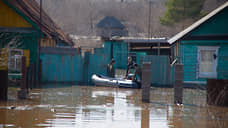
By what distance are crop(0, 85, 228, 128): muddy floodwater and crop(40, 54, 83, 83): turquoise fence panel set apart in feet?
24.0

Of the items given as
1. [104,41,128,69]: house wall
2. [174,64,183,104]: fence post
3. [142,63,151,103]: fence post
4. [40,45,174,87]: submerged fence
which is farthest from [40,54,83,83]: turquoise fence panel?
[104,41,128,69]: house wall

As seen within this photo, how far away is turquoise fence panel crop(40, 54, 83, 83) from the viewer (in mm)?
23531

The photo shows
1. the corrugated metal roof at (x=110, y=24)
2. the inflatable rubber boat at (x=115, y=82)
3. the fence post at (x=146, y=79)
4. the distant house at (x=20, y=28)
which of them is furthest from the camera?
the corrugated metal roof at (x=110, y=24)

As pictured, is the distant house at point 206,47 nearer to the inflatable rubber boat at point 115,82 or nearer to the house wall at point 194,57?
the house wall at point 194,57

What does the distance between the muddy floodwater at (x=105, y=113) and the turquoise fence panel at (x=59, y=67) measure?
7.33 m

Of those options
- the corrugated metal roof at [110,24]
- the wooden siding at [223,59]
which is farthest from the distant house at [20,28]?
the corrugated metal roof at [110,24]

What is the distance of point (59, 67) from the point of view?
23.7 metres

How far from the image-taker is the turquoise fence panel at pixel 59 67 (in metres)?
23.5

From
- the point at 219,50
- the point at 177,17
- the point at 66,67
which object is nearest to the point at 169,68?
the point at 219,50

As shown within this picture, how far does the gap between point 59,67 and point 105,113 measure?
12.1 metres

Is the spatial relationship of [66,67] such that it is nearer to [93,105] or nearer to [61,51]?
[61,51]

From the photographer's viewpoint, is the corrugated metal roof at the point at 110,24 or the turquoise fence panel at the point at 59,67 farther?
the corrugated metal roof at the point at 110,24

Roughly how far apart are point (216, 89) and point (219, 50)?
827 cm

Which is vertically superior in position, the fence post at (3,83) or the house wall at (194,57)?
the house wall at (194,57)
